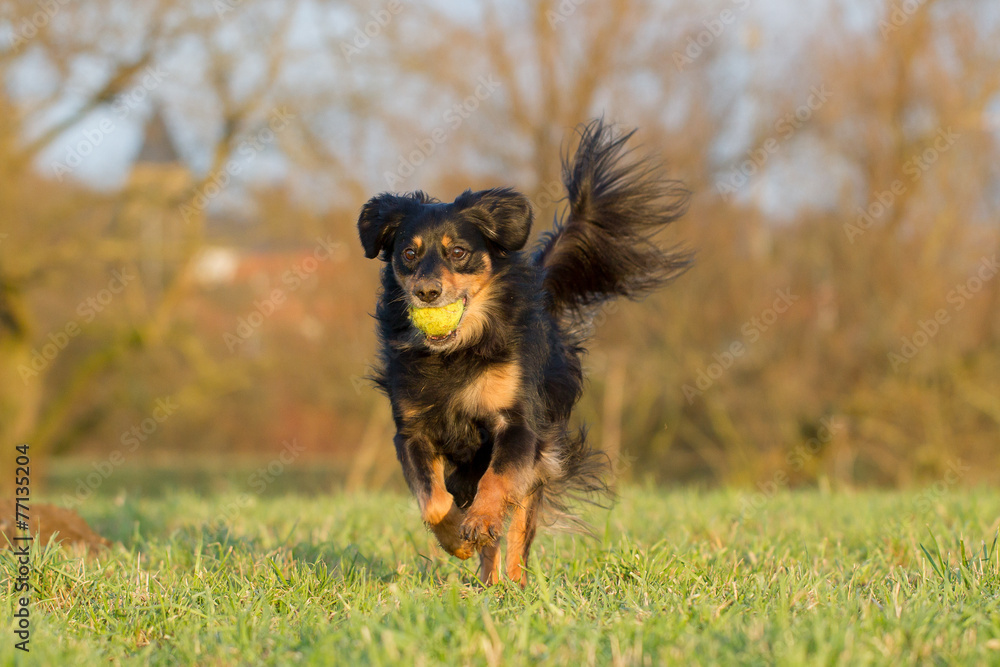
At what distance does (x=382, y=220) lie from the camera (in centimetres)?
421

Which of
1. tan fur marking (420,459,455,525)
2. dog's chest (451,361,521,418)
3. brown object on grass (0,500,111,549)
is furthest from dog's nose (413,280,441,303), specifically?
brown object on grass (0,500,111,549)

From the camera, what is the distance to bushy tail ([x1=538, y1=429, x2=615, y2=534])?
4152mm

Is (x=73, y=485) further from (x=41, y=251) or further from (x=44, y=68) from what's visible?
(x=44, y=68)

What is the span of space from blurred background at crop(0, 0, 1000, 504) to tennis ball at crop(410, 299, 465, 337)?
352 inches

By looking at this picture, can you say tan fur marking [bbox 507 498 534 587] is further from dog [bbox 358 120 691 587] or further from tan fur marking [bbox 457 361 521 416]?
tan fur marking [bbox 457 361 521 416]

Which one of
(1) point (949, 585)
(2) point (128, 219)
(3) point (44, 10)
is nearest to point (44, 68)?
(3) point (44, 10)

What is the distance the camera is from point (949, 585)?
9.57 ft

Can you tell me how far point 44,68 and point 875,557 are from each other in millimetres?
12790

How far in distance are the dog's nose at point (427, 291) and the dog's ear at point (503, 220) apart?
46 centimetres

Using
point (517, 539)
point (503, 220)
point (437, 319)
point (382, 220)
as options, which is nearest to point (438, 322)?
point (437, 319)

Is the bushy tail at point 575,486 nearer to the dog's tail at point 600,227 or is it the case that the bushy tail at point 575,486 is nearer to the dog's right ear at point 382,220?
the dog's tail at point 600,227

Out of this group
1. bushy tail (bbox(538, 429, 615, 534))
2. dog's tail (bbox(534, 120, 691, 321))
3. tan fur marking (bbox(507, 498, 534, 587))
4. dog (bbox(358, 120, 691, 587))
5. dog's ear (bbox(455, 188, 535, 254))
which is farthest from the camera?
dog's tail (bbox(534, 120, 691, 321))

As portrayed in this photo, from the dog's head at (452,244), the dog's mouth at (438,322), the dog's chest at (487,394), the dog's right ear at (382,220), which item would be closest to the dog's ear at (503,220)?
the dog's head at (452,244)

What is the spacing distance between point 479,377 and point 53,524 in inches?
89.8
